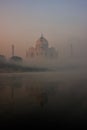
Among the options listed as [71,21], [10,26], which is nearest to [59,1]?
[71,21]

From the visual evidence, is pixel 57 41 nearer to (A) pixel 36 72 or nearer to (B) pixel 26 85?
(A) pixel 36 72

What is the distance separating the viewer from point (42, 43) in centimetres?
163

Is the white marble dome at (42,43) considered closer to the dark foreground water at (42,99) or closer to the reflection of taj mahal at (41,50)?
the reflection of taj mahal at (41,50)

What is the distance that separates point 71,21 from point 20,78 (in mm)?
580

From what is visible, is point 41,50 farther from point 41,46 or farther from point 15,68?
point 15,68

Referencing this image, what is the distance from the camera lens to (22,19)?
1.65m

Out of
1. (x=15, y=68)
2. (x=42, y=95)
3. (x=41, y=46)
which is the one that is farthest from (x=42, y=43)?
(x=42, y=95)

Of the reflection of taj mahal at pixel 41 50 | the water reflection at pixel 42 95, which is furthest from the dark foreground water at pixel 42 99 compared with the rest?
the reflection of taj mahal at pixel 41 50

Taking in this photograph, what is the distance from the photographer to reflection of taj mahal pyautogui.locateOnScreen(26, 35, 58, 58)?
64.4 inches

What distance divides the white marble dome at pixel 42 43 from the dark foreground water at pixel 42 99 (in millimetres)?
204

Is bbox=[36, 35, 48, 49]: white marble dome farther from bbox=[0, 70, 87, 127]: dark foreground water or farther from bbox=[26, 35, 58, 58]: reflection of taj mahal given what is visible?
bbox=[0, 70, 87, 127]: dark foreground water

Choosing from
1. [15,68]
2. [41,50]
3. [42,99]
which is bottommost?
[42,99]

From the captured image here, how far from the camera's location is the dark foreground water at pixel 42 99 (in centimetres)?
158

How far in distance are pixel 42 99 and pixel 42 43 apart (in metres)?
0.42
